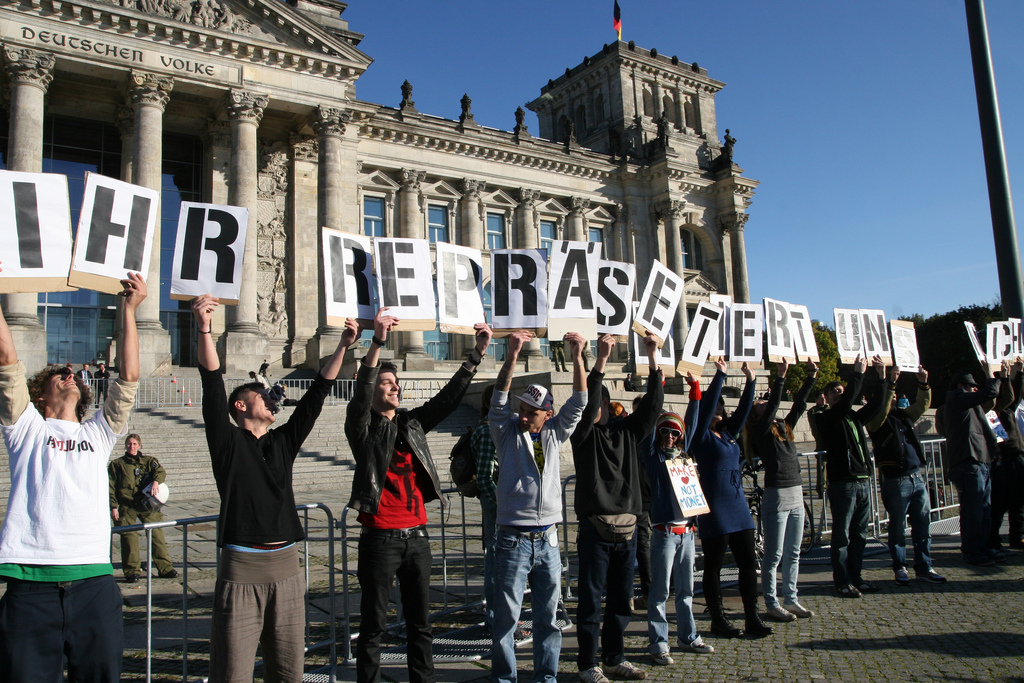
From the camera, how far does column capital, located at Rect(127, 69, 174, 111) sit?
22734 mm

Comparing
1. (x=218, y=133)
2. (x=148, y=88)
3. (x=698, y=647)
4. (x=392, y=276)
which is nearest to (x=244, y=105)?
(x=218, y=133)

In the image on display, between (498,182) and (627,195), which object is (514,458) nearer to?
(498,182)

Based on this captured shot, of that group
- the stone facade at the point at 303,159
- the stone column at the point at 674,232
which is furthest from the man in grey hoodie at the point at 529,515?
the stone column at the point at 674,232

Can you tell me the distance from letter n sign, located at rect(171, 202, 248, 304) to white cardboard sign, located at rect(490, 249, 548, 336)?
2.31 meters

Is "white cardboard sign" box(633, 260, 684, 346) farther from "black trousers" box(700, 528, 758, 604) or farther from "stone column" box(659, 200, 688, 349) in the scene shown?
"stone column" box(659, 200, 688, 349)

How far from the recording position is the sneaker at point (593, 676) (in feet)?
15.0

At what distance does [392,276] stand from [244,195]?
2007 cm

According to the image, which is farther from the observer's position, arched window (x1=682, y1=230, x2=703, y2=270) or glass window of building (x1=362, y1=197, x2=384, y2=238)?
arched window (x1=682, y1=230, x2=703, y2=270)

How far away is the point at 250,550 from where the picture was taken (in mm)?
3668

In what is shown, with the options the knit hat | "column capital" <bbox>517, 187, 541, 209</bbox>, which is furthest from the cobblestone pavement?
"column capital" <bbox>517, 187, 541, 209</bbox>

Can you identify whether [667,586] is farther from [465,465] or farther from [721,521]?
[465,465]

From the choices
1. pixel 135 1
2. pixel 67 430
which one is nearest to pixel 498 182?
pixel 135 1

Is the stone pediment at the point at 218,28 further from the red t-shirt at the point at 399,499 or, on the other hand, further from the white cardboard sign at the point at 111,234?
the red t-shirt at the point at 399,499

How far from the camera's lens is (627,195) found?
131 feet
